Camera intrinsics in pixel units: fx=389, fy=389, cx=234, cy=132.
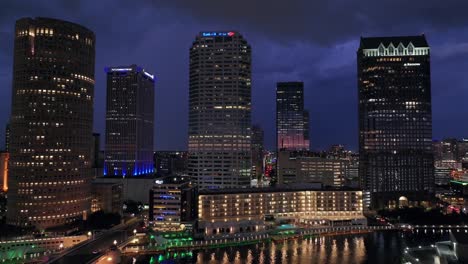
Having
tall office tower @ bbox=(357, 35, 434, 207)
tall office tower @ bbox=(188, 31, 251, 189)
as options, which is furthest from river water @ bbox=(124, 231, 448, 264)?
tall office tower @ bbox=(357, 35, 434, 207)

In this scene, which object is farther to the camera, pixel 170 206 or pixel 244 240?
pixel 170 206

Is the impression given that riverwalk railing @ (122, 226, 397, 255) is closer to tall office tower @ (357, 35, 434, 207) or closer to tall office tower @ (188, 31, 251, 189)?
tall office tower @ (188, 31, 251, 189)

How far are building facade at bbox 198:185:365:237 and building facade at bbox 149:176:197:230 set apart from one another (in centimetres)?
438

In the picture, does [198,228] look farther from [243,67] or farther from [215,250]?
[243,67]

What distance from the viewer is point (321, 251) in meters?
71.9

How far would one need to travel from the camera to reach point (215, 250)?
72750 millimetres

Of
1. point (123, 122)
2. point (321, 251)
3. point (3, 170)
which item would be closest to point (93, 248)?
point (321, 251)

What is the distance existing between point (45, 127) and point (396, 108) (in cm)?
9991

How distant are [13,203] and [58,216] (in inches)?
364

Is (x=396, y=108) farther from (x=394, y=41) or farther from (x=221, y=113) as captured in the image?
(x=221, y=113)

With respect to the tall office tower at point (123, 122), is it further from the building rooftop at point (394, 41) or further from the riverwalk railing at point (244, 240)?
the riverwalk railing at point (244, 240)

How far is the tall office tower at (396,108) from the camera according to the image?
119m

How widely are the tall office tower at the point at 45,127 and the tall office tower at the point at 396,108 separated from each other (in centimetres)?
8410

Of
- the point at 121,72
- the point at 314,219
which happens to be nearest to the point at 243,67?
the point at 314,219
